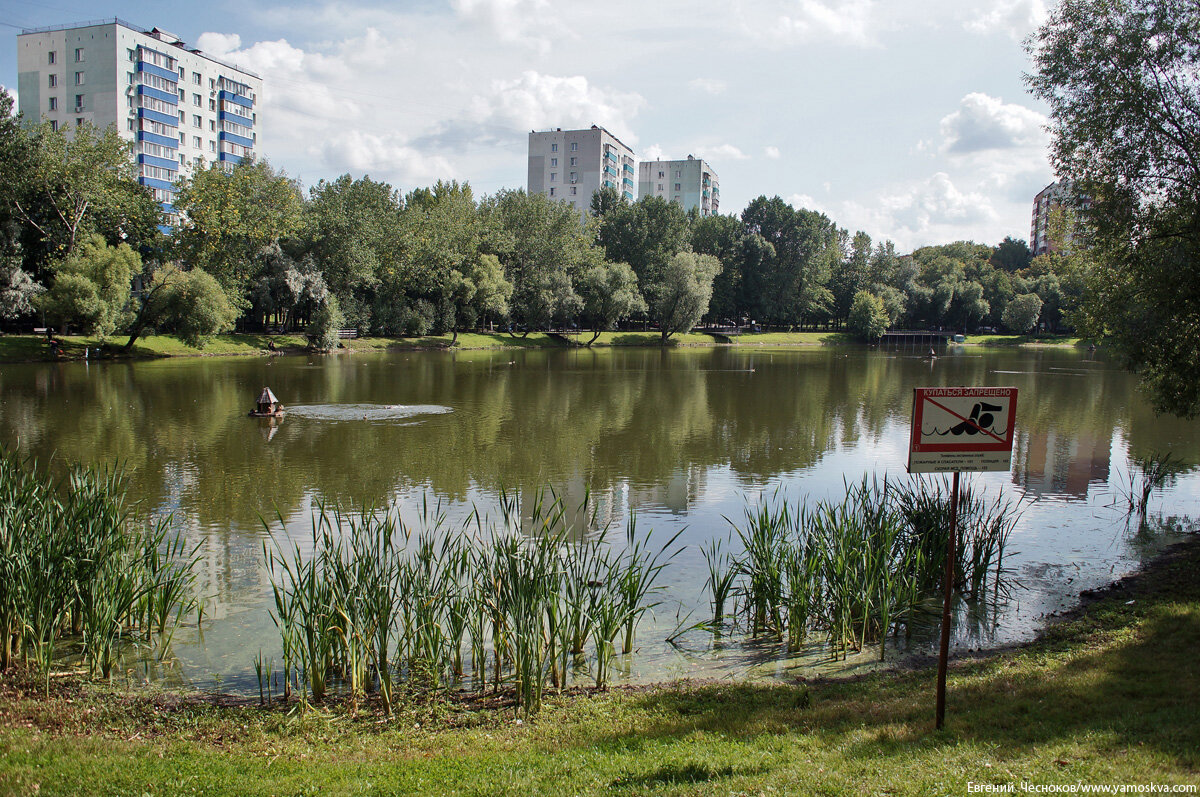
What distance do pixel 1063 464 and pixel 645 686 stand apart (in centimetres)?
1920

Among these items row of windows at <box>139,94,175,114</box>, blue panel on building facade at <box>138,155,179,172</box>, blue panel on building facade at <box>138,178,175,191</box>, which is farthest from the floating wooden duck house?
row of windows at <box>139,94,175,114</box>

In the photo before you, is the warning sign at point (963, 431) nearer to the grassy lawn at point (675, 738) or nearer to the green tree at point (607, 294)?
the grassy lawn at point (675, 738)

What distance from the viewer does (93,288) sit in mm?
46906

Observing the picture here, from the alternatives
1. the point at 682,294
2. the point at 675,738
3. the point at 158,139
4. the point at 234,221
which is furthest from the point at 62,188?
the point at 675,738

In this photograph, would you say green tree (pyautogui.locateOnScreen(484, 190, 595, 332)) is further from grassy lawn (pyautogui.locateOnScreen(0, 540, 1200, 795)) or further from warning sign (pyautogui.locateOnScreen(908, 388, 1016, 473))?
warning sign (pyautogui.locateOnScreen(908, 388, 1016, 473))

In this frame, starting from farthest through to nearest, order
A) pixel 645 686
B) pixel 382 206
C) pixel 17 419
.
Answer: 1. pixel 382 206
2. pixel 17 419
3. pixel 645 686

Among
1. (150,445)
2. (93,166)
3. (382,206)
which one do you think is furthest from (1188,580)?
(382,206)

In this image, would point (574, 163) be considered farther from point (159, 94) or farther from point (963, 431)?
point (963, 431)

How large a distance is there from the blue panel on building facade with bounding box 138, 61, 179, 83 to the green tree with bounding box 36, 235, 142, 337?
141 ft

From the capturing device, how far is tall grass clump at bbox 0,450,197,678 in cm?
804

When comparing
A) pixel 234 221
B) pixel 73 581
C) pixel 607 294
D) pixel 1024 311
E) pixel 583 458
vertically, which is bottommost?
pixel 583 458

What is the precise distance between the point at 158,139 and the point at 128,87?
5.65m

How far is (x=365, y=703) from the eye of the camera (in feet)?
25.6

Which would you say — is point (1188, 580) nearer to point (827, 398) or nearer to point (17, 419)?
point (827, 398)
